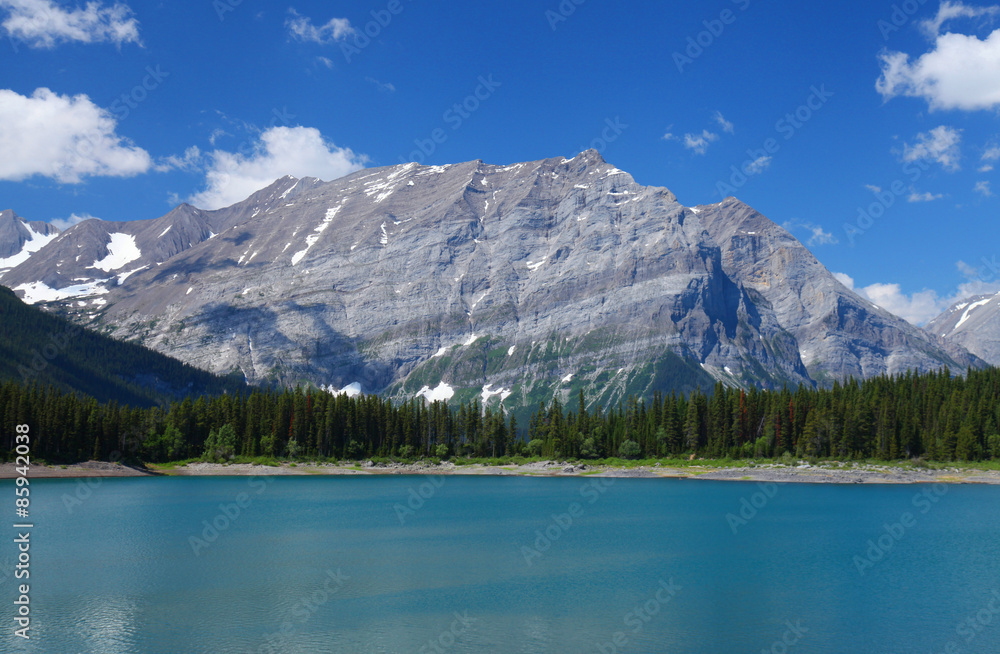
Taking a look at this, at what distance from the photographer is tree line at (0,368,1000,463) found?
117562mm

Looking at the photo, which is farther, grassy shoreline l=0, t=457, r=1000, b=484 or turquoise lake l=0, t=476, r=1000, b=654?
grassy shoreline l=0, t=457, r=1000, b=484

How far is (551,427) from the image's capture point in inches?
6398

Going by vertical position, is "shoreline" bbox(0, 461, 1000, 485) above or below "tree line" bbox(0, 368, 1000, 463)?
below

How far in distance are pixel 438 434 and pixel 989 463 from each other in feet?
340

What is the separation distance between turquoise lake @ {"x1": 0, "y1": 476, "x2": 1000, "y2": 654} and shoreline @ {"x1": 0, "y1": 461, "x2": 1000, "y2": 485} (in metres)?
32.7

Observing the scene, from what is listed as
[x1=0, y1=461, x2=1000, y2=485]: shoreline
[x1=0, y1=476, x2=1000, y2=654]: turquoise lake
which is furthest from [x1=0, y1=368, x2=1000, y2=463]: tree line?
[x1=0, y1=476, x2=1000, y2=654]: turquoise lake

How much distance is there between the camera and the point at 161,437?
437ft

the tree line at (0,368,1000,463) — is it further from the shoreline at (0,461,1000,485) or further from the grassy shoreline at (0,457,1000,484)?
the shoreline at (0,461,1000,485)

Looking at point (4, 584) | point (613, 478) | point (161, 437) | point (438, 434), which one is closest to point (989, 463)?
point (613, 478)

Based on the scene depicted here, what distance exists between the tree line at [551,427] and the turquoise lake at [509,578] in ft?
156

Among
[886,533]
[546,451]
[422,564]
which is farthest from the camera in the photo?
[546,451]

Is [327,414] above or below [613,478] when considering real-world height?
above

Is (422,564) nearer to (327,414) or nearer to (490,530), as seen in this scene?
(490,530)

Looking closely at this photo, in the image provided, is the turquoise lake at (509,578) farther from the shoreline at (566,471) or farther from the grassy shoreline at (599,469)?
the grassy shoreline at (599,469)
